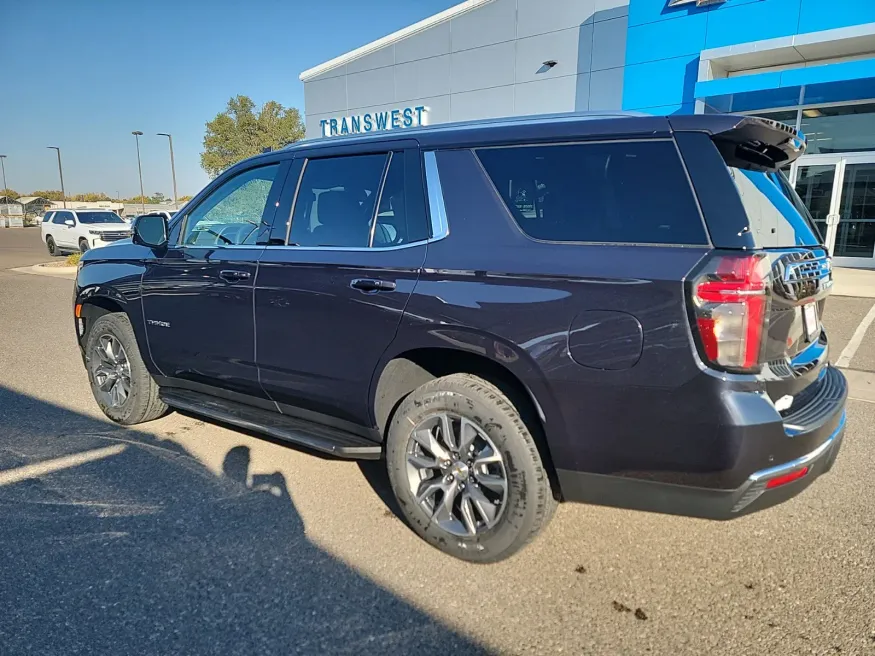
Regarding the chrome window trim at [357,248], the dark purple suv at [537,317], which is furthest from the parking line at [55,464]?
the chrome window trim at [357,248]

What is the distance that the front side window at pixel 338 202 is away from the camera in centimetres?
308

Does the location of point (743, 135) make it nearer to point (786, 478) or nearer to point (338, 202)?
point (786, 478)

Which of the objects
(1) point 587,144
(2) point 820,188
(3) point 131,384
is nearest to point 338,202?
(1) point 587,144

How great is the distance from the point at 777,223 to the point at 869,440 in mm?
2618

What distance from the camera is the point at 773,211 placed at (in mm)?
2443

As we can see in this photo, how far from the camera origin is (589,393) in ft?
7.43

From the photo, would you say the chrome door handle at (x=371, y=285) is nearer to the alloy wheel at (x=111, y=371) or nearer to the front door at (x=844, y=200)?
the alloy wheel at (x=111, y=371)

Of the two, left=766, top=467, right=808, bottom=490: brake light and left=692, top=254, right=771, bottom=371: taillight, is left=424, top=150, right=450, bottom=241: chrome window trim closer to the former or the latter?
left=692, top=254, right=771, bottom=371: taillight

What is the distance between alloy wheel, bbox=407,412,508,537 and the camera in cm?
259

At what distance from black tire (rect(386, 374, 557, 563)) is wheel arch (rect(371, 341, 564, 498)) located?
63 mm

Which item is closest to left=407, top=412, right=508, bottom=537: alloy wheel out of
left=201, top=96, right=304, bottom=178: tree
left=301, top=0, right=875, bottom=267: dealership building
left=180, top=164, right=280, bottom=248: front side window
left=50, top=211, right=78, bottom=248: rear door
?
left=180, top=164, right=280, bottom=248: front side window

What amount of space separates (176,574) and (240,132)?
49978 mm

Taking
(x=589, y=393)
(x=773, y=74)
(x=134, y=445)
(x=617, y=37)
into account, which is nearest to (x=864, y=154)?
(x=773, y=74)

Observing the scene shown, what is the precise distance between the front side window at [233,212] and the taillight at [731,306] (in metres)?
2.53
